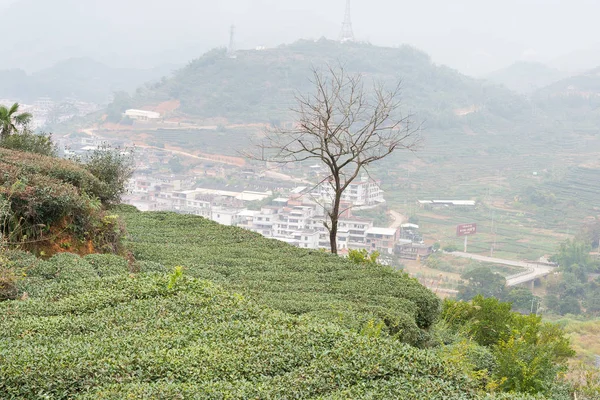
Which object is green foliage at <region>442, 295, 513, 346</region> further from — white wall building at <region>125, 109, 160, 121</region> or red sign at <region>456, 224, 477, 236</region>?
white wall building at <region>125, 109, 160, 121</region>

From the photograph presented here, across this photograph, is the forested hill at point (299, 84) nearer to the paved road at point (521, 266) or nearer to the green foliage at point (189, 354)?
the paved road at point (521, 266)

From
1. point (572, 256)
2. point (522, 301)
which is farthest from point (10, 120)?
point (572, 256)

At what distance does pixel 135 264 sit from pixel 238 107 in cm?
4619

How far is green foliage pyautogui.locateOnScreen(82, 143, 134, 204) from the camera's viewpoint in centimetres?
1263

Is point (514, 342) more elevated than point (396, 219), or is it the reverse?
point (396, 219)

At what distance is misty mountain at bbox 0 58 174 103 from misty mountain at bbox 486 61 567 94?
40.5 metres

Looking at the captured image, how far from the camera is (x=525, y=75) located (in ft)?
258

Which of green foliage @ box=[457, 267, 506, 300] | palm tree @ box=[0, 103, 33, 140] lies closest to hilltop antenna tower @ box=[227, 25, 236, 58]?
green foliage @ box=[457, 267, 506, 300]

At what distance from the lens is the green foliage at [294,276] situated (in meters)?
7.22

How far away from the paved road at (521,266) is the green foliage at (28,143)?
19208 mm

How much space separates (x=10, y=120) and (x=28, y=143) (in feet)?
4.30

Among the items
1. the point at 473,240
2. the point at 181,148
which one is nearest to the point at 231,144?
the point at 181,148

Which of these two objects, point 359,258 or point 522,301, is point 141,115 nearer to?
point 522,301

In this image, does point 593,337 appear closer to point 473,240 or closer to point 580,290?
point 580,290
